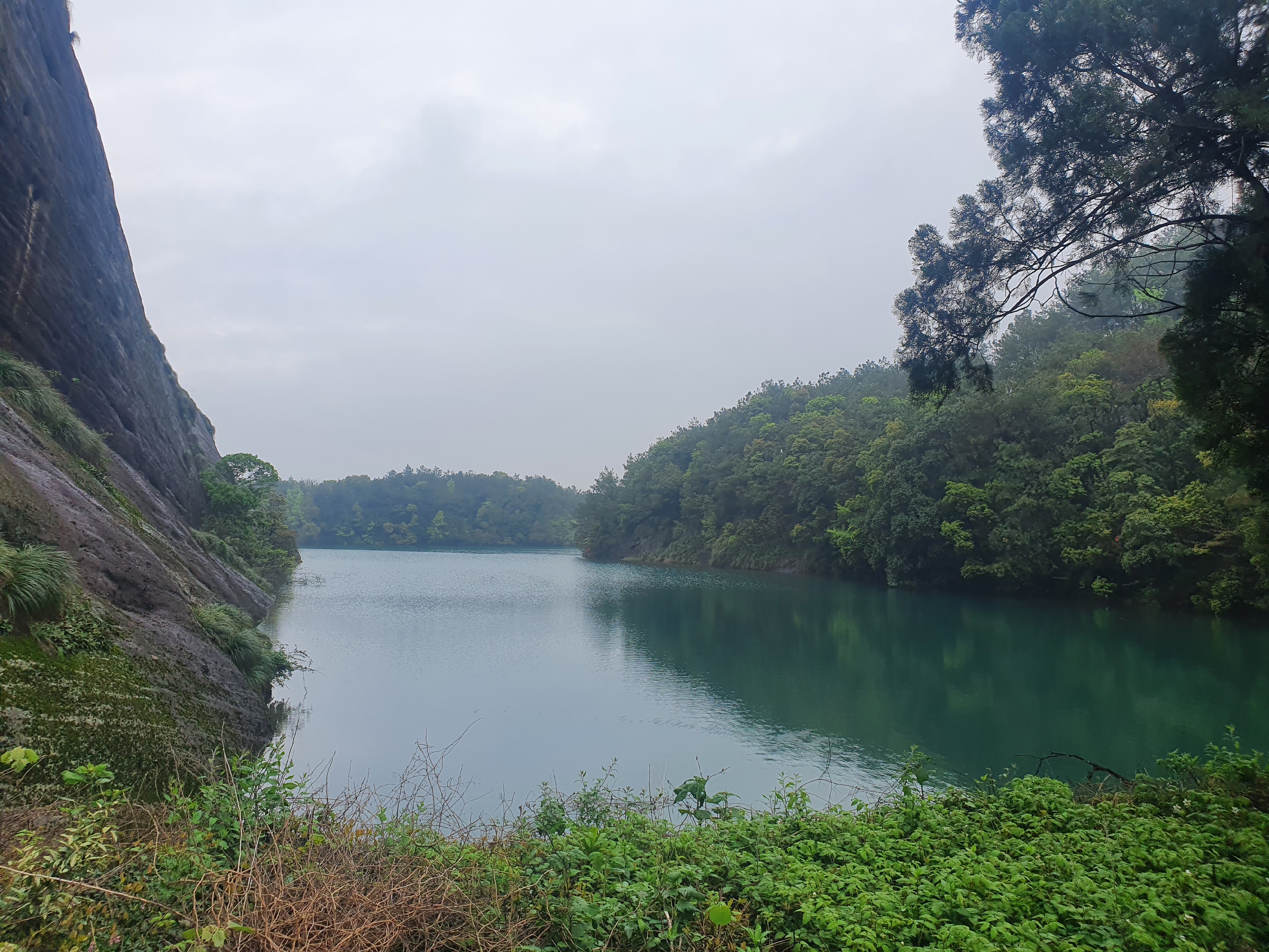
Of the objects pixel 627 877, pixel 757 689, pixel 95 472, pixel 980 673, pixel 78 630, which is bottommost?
pixel 757 689

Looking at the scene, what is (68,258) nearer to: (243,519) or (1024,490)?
(243,519)

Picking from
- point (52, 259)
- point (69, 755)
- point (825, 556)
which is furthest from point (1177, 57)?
point (825, 556)

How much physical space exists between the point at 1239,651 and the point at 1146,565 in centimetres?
623

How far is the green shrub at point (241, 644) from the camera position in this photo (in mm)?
8812

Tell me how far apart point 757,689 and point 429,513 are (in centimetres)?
7582

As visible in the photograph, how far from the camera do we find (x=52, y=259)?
12.7 meters

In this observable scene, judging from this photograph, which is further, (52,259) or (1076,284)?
(52,259)

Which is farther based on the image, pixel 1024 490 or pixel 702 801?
pixel 1024 490

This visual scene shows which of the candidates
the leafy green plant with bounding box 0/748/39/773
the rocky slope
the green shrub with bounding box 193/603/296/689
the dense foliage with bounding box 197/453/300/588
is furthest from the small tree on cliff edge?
the dense foliage with bounding box 197/453/300/588

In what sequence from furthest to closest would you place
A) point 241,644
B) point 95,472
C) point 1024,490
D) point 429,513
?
1. point 429,513
2. point 1024,490
3. point 95,472
4. point 241,644

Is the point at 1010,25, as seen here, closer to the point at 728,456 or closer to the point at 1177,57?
the point at 1177,57

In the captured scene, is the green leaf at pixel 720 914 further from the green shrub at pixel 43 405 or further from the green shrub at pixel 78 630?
the green shrub at pixel 43 405

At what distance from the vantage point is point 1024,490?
23688 millimetres

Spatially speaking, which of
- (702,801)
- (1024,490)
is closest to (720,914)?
(702,801)
